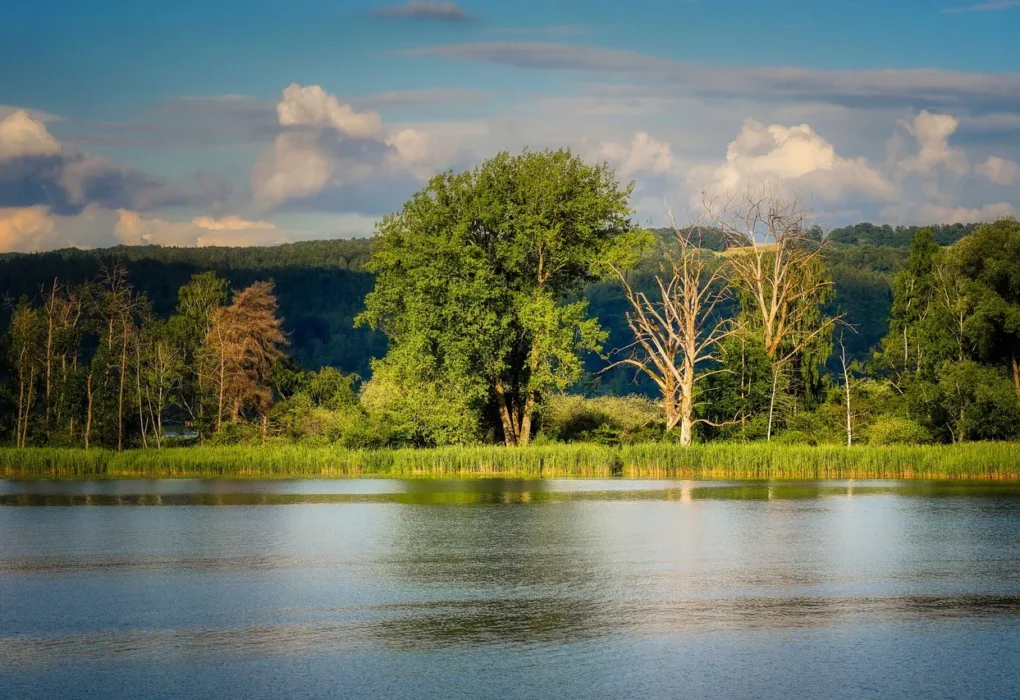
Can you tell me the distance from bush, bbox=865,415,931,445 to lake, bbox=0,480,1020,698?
65.4ft

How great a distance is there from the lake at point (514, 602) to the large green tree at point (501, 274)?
21555mm

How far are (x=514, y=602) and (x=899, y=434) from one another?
39.2m

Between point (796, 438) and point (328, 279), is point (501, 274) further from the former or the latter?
point (328, 279)

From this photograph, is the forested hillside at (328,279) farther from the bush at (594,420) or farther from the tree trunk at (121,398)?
the tree trunk at (121,398)

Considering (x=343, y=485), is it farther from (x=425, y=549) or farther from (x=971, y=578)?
(x=971, y=578)

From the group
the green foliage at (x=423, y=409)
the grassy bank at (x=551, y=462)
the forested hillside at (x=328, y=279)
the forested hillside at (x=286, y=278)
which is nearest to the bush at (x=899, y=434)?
the grassy bank at (x=551, y=462)

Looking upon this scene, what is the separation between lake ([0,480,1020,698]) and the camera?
13.5 m

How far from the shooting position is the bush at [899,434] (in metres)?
53.1

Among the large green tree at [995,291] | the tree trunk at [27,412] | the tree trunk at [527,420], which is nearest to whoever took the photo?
the large green tree at [995,291]

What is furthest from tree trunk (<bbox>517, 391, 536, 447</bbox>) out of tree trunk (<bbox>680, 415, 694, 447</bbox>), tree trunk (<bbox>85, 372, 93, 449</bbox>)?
tree trunk (<bbox>85, 372, 93, 449</bbox>)

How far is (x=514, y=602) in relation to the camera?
1806 cm

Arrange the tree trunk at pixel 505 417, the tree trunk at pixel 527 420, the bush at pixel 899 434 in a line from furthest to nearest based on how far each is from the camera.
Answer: the tree trunk at pixel 505 417 → the tree trunk at pixel 527 420 → the bush at pixel 899 434

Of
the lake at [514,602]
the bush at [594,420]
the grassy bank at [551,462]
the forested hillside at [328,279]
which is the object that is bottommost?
the lake at [514,602]

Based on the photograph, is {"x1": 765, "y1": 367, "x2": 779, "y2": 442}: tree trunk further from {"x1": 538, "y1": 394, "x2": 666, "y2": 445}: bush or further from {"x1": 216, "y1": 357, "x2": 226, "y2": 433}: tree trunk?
{"x1": 216, "y1": 357, "x2": 226, "y2": 433}: tree trunk
